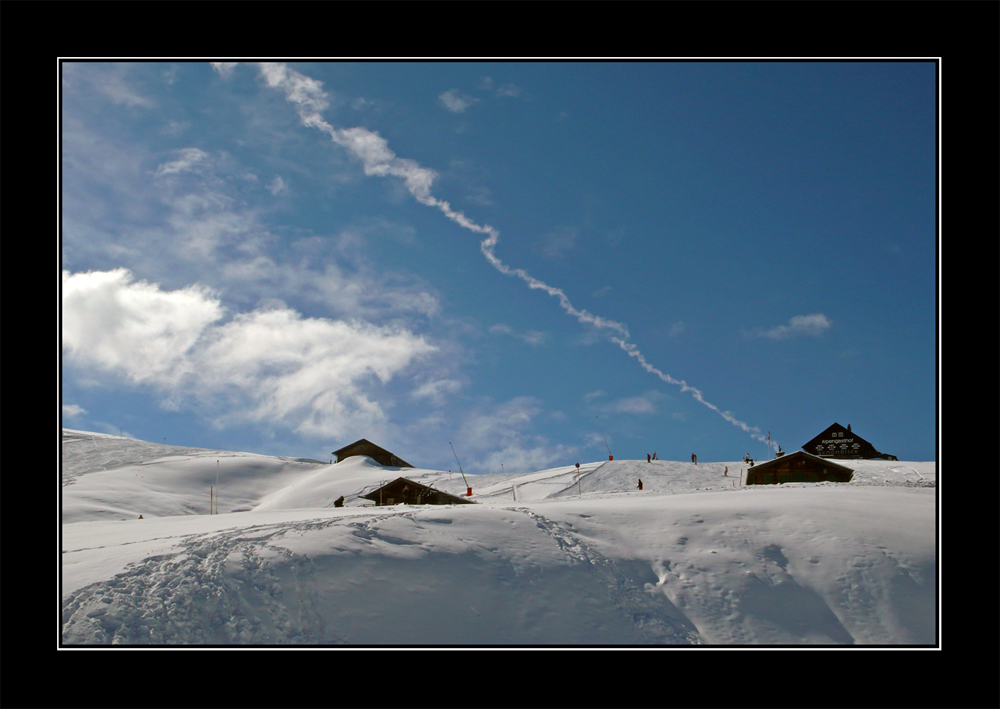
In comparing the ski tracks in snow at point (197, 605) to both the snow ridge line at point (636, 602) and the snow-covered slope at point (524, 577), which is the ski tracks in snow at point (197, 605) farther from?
the snow ridge line at point (636, 602)

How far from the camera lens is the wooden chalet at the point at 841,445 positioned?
61875mm

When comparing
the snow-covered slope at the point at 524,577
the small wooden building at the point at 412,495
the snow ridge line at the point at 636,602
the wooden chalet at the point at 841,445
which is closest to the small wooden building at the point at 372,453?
the small wooden building at the point at 412,495

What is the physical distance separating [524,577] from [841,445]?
63.3m

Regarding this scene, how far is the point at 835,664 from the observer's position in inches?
281

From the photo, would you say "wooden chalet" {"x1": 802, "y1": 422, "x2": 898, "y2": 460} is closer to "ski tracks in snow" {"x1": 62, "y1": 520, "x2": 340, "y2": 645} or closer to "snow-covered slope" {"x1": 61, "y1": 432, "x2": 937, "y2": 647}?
"snow-covered slope" {"x1": 61, "y1": 432, "x2": 937, "y2": 647}

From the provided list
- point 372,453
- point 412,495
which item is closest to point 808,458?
point 412,495

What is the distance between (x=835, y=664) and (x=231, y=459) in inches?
2559

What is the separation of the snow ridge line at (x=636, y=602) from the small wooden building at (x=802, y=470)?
27164 mm

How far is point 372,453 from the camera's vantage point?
6938 cm

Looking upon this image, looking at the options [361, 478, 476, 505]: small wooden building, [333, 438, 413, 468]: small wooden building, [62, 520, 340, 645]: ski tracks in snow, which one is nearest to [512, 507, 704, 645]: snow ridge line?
[62, 520, 340, 645]: ski tracks in snow

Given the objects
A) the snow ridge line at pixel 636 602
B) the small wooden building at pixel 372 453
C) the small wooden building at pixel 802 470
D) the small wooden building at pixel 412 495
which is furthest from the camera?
the small wooden building at pixel 372 453

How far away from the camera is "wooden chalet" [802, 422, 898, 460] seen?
61875 millimetres
